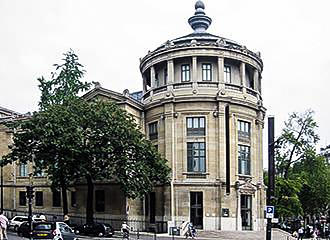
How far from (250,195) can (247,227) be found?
322 cm

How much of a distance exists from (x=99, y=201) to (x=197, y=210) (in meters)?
10.9

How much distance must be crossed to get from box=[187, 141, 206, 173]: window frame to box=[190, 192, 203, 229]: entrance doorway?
248 cm

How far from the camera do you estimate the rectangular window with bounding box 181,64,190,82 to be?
180ft

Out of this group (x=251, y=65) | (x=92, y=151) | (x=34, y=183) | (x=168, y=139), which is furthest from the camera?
(x=34, y=183)

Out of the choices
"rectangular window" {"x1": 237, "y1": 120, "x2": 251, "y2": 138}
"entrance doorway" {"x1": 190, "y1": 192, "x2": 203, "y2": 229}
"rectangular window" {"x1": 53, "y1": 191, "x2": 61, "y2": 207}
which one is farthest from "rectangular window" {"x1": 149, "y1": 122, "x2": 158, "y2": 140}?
"rectangular window" {"x1": 53, "y1": 191, "x2": 61, "y2": 207}

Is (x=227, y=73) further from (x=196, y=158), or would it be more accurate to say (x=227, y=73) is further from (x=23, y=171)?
(x=23, y=171)

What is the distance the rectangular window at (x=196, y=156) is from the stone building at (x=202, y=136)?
0.10 meters

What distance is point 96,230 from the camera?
44.5 m

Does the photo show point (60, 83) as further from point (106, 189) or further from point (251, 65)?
point (251, 65)

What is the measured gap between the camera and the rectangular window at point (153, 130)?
182ft

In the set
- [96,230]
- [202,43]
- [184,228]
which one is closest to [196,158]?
[184,228]

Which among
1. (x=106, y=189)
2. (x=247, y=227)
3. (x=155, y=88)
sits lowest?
(x=247, y=227)

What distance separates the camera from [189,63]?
54.7m

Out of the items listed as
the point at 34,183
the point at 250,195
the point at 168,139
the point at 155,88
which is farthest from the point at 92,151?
the point at 34,183
